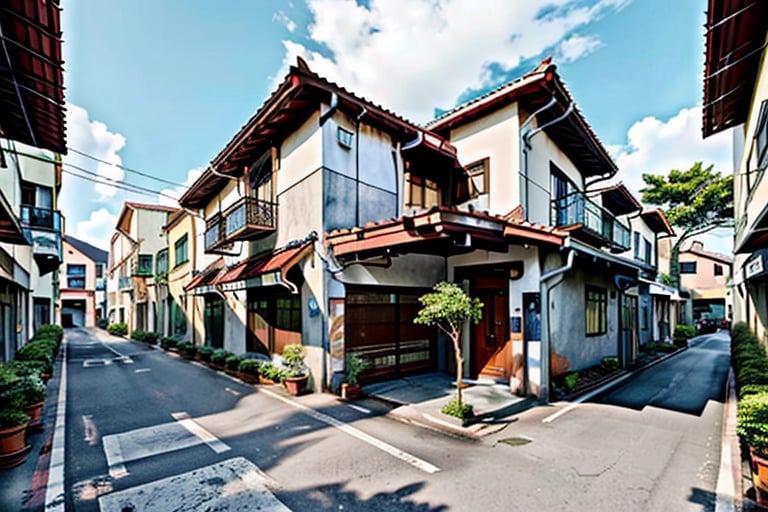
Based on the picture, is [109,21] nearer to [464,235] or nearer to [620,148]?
[464,235]

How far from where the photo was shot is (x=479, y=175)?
11.7 metres

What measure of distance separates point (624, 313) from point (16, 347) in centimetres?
2245

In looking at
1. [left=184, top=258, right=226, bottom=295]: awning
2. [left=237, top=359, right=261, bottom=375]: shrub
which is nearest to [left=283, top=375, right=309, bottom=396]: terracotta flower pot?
[left=237, top=359, right=261, bottom=375]: shrub

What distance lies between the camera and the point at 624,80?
33.1 feet

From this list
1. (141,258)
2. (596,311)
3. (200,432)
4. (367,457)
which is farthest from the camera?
(141,258)

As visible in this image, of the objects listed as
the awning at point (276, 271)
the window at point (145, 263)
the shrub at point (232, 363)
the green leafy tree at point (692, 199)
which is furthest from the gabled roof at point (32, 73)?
the green leafy tree at point (692, 199)

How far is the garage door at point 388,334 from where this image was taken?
9.83 meters

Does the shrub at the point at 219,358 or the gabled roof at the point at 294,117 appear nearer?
the gabled roof at the point at 294,117

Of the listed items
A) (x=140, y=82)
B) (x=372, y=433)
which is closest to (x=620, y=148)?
(x=372, y=433)

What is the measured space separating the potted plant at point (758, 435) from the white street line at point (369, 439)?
375cm

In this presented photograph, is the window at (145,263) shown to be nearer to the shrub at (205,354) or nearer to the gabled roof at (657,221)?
the shrub at (205,354)

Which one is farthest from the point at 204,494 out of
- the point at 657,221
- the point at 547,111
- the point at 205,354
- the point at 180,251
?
the point at 657,221

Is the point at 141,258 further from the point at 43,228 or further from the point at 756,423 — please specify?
the point at 756,423

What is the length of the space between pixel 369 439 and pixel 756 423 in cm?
517
